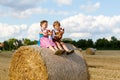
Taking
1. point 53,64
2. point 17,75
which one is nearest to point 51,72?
point 53,64

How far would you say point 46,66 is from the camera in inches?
392

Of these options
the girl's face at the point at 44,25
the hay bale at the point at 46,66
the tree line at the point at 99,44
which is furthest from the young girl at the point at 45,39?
the tree line at the point at 99,44

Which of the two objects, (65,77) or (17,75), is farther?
(17,75)

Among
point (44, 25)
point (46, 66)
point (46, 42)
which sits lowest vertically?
point (46, 66)

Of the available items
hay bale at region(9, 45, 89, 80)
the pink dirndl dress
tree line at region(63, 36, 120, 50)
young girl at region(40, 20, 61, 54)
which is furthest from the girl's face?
tree line at region(63, 36, 120, 50)

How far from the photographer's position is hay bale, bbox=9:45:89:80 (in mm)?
9914

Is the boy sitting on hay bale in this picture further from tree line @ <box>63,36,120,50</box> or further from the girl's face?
tree line @ <box>63,36,120,50</box>

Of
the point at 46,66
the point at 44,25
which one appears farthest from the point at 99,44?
the point at 46,66

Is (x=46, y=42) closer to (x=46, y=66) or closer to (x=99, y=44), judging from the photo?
(x=46, y=66)

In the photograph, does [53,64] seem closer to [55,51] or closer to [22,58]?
[55,51]

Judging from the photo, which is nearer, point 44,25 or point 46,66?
point 46,66

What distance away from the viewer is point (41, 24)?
10.5m

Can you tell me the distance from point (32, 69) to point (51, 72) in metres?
0.98

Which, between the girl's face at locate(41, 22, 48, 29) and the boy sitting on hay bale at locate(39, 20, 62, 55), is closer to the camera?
the boy sitting on hay bale at locate(39, 20, 62, 55)
